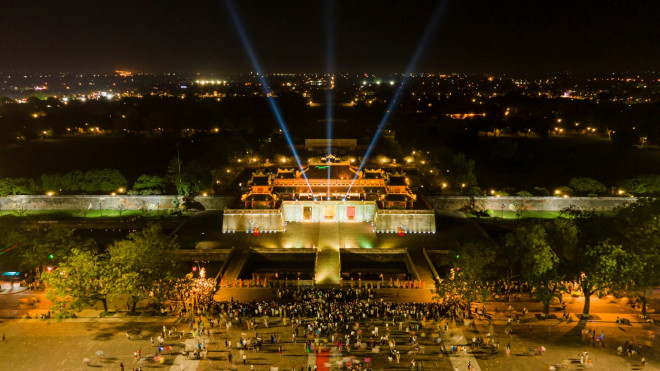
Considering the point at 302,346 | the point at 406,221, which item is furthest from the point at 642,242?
the point at 302,346

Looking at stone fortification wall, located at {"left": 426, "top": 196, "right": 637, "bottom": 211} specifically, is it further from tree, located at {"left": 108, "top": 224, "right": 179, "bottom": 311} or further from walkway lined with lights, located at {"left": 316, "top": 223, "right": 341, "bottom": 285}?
tree, located at {"left": 108, "top": 224, "right": 179, "bottom": 311}

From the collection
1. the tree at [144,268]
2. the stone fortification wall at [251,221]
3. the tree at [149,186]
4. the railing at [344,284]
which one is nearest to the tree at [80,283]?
the tree at [144,268]

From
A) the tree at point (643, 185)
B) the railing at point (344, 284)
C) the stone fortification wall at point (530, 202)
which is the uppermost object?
the tree at point (643, 185)

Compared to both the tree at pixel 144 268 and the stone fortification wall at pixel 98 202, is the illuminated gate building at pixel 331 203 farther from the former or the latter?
the tree at pixel 144 268

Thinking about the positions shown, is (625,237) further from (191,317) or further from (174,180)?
(174,180)

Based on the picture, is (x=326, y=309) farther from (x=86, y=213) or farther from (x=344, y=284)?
(x=86, y=213)
